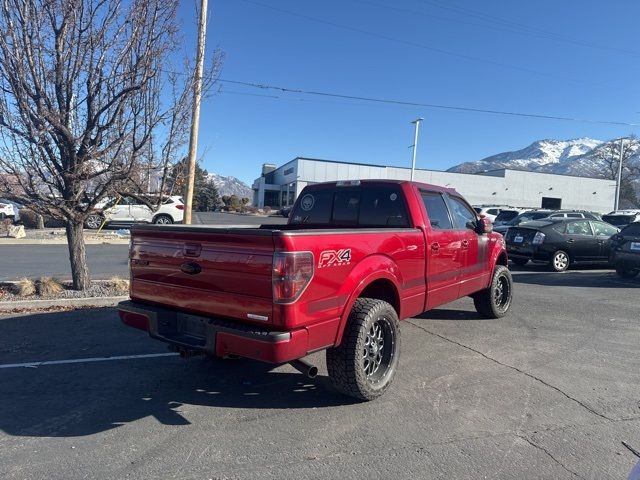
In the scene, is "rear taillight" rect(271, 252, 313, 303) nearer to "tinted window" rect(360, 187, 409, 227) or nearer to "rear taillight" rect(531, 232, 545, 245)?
"tinted window" rect(360, 187, 409, 227)

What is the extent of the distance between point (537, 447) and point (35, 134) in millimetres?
7072

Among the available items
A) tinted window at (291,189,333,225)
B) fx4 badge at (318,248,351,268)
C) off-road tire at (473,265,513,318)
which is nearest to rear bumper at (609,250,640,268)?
off-road tire at (473,265,513,318)

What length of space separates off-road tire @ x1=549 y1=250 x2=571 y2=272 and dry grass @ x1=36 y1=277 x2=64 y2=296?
1169 cm

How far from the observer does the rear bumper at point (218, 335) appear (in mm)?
3307

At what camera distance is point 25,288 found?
7.63 m

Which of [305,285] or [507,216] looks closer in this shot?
[305,285]

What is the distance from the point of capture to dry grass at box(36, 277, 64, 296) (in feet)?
25.1

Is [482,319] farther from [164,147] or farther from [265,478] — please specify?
[164,147]


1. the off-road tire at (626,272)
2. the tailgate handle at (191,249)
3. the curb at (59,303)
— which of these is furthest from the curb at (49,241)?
the off-road tire at (626,272)

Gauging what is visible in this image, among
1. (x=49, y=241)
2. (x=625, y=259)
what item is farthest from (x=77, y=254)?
(x=625, y=259)

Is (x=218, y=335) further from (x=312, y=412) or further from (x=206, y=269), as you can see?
(x=312, y=412)

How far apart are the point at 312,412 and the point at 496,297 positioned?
4.26 metres

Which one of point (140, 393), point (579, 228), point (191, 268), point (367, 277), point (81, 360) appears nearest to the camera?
point (191, 268)

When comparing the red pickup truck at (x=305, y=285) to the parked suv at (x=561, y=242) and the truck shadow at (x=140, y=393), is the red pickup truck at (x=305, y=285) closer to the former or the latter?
the truck shadow at (x=140, y=393)
